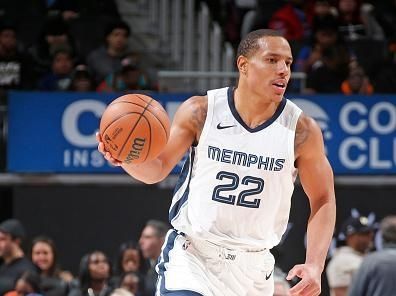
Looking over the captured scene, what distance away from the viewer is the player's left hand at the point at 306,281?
18.4ft

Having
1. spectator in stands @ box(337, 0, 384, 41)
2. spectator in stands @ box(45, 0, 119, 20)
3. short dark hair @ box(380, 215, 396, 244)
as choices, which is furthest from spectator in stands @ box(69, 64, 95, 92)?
short dark hair @ box(380, 215, 396, 244)

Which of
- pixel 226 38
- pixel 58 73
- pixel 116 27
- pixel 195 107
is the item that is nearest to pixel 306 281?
pixel 195 107

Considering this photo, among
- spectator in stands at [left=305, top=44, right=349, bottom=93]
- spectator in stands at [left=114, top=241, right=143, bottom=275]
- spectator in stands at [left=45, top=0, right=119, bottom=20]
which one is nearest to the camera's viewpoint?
spectator in stands at [left=114, top=241, right=143, bottom=275]

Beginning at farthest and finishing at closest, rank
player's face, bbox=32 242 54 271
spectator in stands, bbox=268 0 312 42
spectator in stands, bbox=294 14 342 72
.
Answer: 1. spectator in stands, bbox=268 0 312 42
2. spectator in stands, bbox=294 14 342 72
3. player's face, bbox=32 242 54 271

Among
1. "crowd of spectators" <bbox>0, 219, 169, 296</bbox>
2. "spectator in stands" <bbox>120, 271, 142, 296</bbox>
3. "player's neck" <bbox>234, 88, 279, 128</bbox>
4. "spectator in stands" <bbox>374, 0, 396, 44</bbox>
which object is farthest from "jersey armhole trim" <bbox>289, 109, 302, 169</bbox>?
"spectator in stands" <bbox>374, 0, 396, 44</bbox>

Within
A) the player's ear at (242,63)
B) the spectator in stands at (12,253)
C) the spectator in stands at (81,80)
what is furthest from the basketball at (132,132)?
the spectator in stands at (81,80)

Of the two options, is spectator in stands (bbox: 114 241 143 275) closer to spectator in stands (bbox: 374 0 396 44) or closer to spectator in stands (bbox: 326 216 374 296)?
spectator in stands (bbox: 326 216 374 296)

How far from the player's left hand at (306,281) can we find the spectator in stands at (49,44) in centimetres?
783

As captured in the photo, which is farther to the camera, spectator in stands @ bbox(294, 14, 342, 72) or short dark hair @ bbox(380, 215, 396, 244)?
spectator in stands @ bbox(294, 14, 342, 72)

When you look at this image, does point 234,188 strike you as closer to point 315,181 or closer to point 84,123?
point 315,181

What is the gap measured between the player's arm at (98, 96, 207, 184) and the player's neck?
0.20 metres

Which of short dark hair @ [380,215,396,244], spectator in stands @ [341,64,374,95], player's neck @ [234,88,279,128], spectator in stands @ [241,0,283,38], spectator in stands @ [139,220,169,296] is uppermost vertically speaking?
spectator in stands @ [241,0,283,38]

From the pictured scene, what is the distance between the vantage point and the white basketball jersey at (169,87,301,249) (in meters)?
5.92

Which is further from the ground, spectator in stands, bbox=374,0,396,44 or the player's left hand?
spectator in stands, bbox=374,0,396,44
